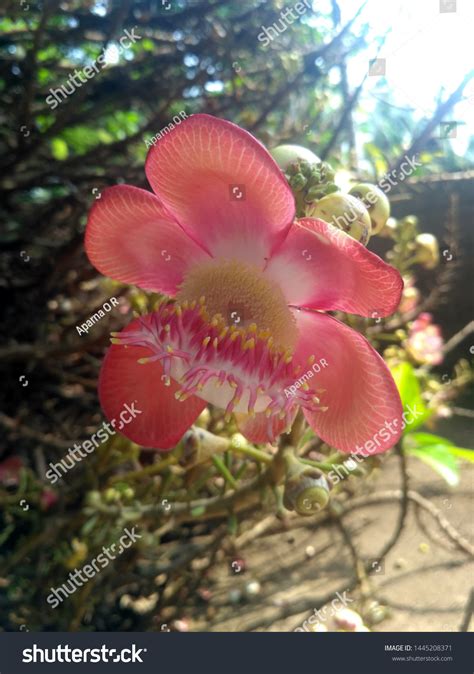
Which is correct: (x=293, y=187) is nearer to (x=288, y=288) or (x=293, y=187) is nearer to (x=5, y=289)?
(x=288, y=288)

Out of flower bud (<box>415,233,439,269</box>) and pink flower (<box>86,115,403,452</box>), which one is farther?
flower bud (<box>415,233,439,269</box>)

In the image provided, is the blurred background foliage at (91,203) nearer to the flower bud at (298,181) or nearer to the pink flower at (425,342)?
the pink flower at (425,342)

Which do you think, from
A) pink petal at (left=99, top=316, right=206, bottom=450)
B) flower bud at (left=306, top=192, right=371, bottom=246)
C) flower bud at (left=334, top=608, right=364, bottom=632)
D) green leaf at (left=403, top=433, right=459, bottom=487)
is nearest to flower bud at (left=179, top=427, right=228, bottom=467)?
pink petal at (left=99, top=316, right=206, bottom=450)

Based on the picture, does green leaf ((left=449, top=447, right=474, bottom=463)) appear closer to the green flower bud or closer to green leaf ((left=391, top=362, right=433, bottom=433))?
green leaf ((left=391, top=362, right=433, bottom=433))

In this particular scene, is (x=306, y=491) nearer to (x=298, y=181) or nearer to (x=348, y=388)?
(x=348, y=388)

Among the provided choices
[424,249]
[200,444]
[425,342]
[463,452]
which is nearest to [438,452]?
[463,452]
